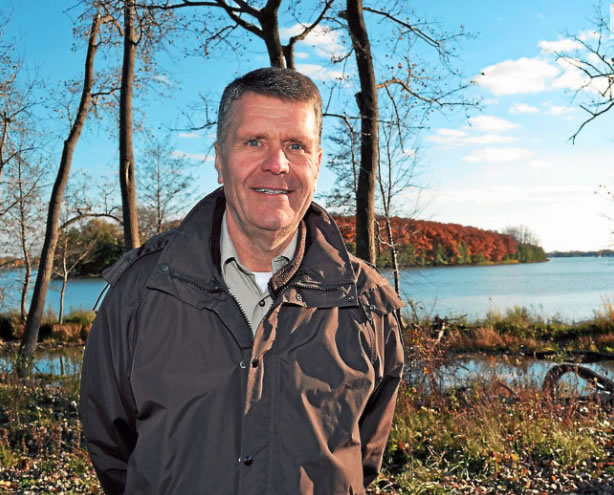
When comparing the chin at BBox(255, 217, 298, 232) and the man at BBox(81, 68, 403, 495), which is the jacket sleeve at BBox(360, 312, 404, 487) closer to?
the man at BBox(81, 68, 403, 495)

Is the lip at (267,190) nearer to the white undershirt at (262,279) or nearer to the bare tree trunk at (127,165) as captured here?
the white undershirt at (262,279)

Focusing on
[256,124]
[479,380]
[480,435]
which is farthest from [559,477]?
[256,124]

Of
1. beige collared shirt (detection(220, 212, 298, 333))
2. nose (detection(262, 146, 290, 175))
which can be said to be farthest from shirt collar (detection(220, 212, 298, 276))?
nose (detection(262, 146, 290, 175))

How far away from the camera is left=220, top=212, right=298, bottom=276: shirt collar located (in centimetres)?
210

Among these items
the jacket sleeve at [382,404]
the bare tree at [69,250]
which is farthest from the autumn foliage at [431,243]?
the bare tree at [69,250]

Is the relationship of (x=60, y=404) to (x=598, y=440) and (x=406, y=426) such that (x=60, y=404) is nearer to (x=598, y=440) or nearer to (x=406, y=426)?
(x=406, y=426)

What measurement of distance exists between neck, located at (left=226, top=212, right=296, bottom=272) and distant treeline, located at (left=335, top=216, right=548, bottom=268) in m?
9.02

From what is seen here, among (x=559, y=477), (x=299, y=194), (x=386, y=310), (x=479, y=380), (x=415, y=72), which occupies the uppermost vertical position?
(x=415, y=72)

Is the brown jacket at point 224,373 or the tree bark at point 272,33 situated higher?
the tree bark at point 272,33

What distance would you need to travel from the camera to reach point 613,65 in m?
11.3

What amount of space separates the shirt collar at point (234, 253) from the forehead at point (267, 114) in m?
0.41

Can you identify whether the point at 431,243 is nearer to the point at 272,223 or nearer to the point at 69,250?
the point at 69,250

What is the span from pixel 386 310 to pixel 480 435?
13.6 feet

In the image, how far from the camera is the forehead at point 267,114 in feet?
6.63
